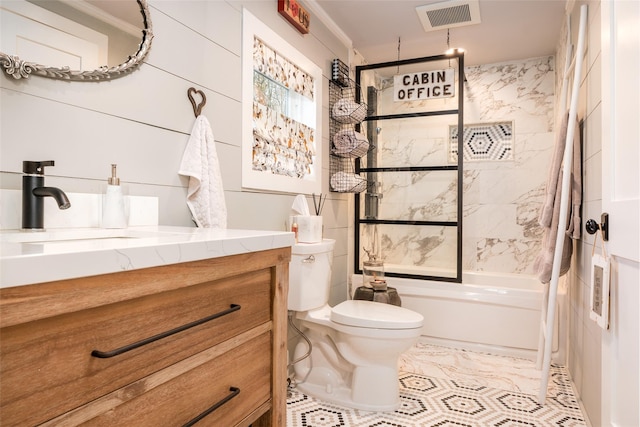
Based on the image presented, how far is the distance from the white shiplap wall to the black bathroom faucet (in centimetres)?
6

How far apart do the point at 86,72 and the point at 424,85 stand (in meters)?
2.44

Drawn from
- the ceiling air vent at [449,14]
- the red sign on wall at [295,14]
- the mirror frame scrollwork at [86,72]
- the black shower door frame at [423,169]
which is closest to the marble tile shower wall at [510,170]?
the black shower door frame at [423,169]

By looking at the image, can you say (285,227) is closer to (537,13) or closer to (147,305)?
(147,305)

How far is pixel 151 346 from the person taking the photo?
0.70 meters

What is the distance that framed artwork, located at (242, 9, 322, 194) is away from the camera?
191cm

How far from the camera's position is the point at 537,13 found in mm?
2684

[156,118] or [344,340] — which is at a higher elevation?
[156,118]

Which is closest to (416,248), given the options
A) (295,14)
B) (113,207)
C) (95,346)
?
(295,14)

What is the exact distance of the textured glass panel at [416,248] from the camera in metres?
2.98

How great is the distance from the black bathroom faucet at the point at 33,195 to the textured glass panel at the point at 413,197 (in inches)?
97.1

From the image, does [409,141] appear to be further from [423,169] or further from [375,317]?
[375,317]

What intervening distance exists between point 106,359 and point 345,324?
4.72 feet

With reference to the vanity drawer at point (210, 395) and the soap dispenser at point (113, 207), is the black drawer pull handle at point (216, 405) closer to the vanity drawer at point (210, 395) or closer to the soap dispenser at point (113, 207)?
the vanity drawer at point (210, 395)

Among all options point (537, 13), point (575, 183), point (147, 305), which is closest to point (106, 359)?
point (147, 305)
